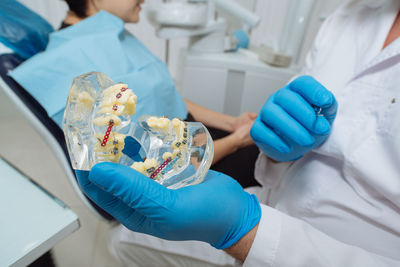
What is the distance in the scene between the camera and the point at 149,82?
882 millimetres

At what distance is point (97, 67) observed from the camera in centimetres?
76

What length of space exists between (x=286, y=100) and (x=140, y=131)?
Result: 39 cm

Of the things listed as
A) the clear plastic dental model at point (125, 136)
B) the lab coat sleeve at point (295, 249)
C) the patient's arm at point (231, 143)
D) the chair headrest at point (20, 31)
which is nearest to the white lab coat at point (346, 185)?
the lab coat sleeve at point (295, 249)

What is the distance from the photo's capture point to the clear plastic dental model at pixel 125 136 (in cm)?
40

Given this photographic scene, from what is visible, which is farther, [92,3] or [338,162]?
[92,3]

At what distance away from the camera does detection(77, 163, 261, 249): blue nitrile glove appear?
375 millimetres

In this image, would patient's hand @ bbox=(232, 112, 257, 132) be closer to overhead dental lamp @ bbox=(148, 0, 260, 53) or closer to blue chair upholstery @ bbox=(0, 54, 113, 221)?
overhead dental lamp @ bbox=(148, 0, 260, 53)

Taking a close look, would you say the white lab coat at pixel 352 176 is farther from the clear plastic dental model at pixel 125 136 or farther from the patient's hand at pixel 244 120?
the patient's hand at pixel 244 120

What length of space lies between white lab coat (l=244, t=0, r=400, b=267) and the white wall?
914 mm

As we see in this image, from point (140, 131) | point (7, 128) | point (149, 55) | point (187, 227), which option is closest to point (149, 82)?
point (149, 55)

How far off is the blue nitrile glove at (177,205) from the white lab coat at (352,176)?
0.06 metres

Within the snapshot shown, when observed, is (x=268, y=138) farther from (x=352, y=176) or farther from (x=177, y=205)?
(x=177, y=205)

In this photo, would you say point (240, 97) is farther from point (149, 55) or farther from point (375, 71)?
point (375, 71)

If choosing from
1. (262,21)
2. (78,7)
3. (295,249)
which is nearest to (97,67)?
→ (78,7)
